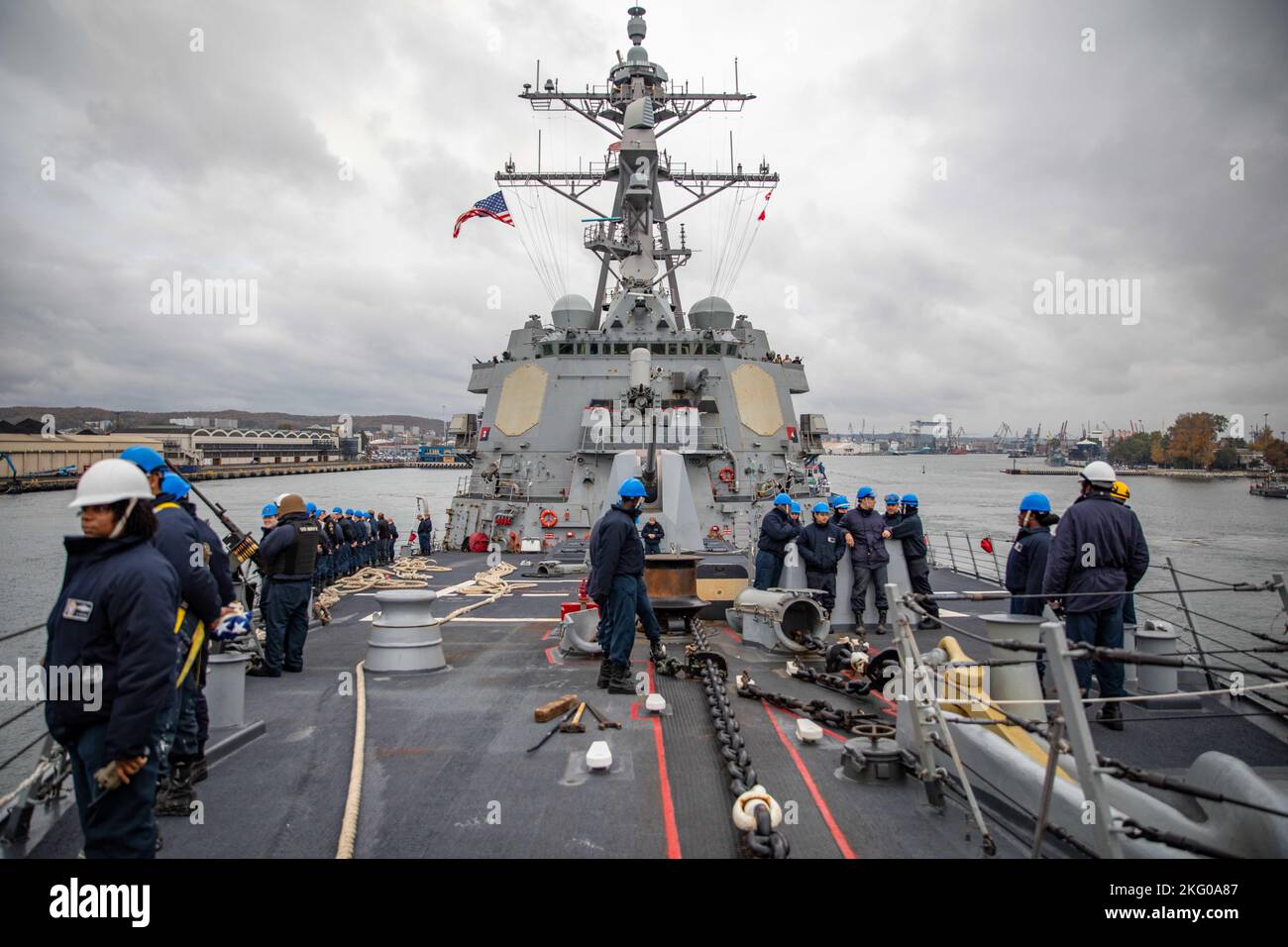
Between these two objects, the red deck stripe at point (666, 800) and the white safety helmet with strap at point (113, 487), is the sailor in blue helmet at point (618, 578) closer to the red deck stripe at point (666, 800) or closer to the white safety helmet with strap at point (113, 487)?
the red deck stripe at point (666, 800)

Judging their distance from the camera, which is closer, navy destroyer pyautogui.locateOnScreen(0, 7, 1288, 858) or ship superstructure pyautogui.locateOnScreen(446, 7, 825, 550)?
navy destroyer pyautogui.locateOnScreen(0, 7, 1288, 858)

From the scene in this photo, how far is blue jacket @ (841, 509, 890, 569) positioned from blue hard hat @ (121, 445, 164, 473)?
6106 millimetres

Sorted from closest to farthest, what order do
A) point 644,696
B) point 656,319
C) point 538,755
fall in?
1. point 538,755
2. point 644,696
3. point 656,319

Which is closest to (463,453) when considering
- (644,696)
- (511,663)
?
(511,663)

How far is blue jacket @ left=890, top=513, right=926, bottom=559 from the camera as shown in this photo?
7906mm

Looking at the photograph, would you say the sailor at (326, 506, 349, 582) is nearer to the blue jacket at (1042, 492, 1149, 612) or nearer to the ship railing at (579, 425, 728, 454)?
the ship railing at (579, 425, 728, 454)

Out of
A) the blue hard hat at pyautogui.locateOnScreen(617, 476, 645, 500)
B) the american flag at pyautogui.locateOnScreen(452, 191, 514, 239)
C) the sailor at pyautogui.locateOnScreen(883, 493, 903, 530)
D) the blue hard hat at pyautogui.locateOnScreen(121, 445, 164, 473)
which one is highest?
the american flag at pyautogui.locateOnScreen(452, 191, 514, 239)

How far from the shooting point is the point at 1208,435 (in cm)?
5306

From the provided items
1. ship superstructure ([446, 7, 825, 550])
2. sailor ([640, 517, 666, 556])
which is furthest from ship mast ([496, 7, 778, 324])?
sailor ([640, 517, 666, 556])

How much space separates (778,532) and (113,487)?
229 inches

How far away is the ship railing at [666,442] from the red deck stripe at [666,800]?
11352 millimetres

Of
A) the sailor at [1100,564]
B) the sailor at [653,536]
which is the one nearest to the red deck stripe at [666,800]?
the sailor at [1100,564]

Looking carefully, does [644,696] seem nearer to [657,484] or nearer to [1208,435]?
[657,484]
